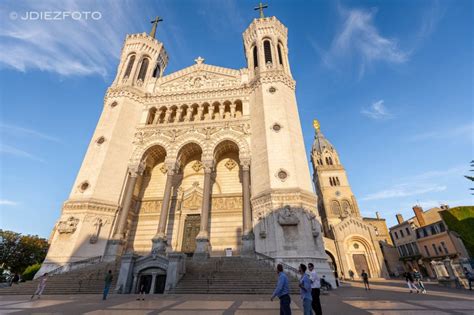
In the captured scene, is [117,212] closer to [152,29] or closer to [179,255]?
[179,255]

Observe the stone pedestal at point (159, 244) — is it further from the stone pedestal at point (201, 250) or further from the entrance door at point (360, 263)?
the entrance door at point (360, 263)

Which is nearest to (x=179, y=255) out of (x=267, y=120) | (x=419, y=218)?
(x=267, y=120)

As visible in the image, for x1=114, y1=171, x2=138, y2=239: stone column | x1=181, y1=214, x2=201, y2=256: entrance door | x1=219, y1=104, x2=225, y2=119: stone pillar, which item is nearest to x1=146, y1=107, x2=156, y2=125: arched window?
x1=114, y1=171, x2=138, y2=239: stone column

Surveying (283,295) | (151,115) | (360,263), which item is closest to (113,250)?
(151,115)

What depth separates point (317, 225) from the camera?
600 inches

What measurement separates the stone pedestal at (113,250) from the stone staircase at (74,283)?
1.62m

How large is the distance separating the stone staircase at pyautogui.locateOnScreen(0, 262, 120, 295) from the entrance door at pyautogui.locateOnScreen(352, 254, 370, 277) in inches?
1145

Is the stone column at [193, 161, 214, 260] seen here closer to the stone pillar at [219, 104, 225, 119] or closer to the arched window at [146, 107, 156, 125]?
the stone pillar at [219, 104, 225, 119]

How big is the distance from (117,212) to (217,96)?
554 inches

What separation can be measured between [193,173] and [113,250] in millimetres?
9032

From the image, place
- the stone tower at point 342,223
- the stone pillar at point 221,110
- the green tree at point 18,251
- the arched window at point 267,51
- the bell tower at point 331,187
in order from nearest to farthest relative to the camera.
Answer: the stone pillar at point 221,110, the arched window at point 267,51, the green tree at point 18,251, the stone tower at point 342,223, the bell tower at point 331,187

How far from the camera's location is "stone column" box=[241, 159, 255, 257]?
15188 mm

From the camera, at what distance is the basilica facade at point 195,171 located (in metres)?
15.4

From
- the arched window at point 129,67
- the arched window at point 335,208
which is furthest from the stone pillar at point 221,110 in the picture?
the arched window at point 335,208
